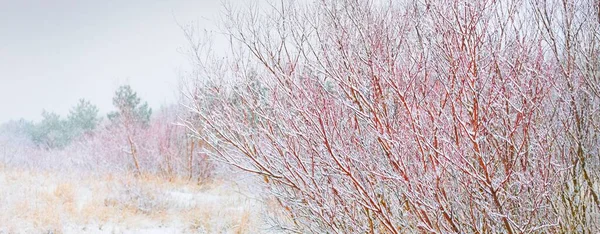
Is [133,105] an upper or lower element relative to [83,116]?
upper

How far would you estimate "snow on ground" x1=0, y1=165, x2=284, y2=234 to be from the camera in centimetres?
624

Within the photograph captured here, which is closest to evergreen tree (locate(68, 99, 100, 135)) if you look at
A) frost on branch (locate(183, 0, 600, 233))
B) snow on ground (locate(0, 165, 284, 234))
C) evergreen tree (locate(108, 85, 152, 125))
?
evergreen tree (locate(108, 85, 152, 125))

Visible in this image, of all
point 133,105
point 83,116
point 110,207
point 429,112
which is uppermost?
point 133,105

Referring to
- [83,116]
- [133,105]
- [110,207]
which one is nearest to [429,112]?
[110,207]

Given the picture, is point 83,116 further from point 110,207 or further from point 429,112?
point 429,112

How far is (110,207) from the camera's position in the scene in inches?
287

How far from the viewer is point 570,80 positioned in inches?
A: 129

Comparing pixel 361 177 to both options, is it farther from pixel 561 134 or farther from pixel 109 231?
pixel 109 231

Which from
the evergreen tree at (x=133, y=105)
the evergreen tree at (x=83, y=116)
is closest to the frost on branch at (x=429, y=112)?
the evergreen tree at (x=133, y=105)

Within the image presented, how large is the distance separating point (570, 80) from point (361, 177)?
6.23 ft

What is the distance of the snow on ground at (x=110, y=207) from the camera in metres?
6.24

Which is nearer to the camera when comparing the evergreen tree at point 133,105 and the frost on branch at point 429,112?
the frost on branch at point 429,112

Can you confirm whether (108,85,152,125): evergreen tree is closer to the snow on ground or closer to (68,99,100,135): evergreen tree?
(68,99,100,135): evergreen tree

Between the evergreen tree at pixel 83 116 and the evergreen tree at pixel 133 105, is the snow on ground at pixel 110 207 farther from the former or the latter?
the evergreen tree at pixel 83 116
